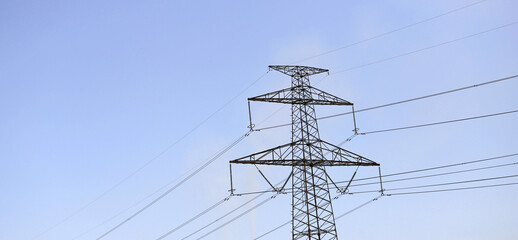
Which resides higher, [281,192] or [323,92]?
[323,92]

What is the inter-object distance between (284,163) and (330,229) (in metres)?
4.43

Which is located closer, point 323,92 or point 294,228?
point 294,228

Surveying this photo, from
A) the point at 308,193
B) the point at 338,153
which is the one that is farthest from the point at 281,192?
the point at 338,153

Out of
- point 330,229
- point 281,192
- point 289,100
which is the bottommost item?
point 330,229

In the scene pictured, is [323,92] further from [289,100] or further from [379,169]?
[379,169]

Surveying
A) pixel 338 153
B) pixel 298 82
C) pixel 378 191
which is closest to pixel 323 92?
pixel 298 82

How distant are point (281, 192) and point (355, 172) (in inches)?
178

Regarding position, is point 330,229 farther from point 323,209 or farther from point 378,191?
point 378,191

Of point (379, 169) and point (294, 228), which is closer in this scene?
point (294, 228)

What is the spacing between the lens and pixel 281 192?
116 feet

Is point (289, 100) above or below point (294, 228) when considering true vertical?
above

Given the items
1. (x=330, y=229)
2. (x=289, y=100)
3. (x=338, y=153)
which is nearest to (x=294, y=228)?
(x=330, y=229)

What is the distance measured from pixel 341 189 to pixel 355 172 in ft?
4.16

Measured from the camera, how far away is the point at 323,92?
37031mm
